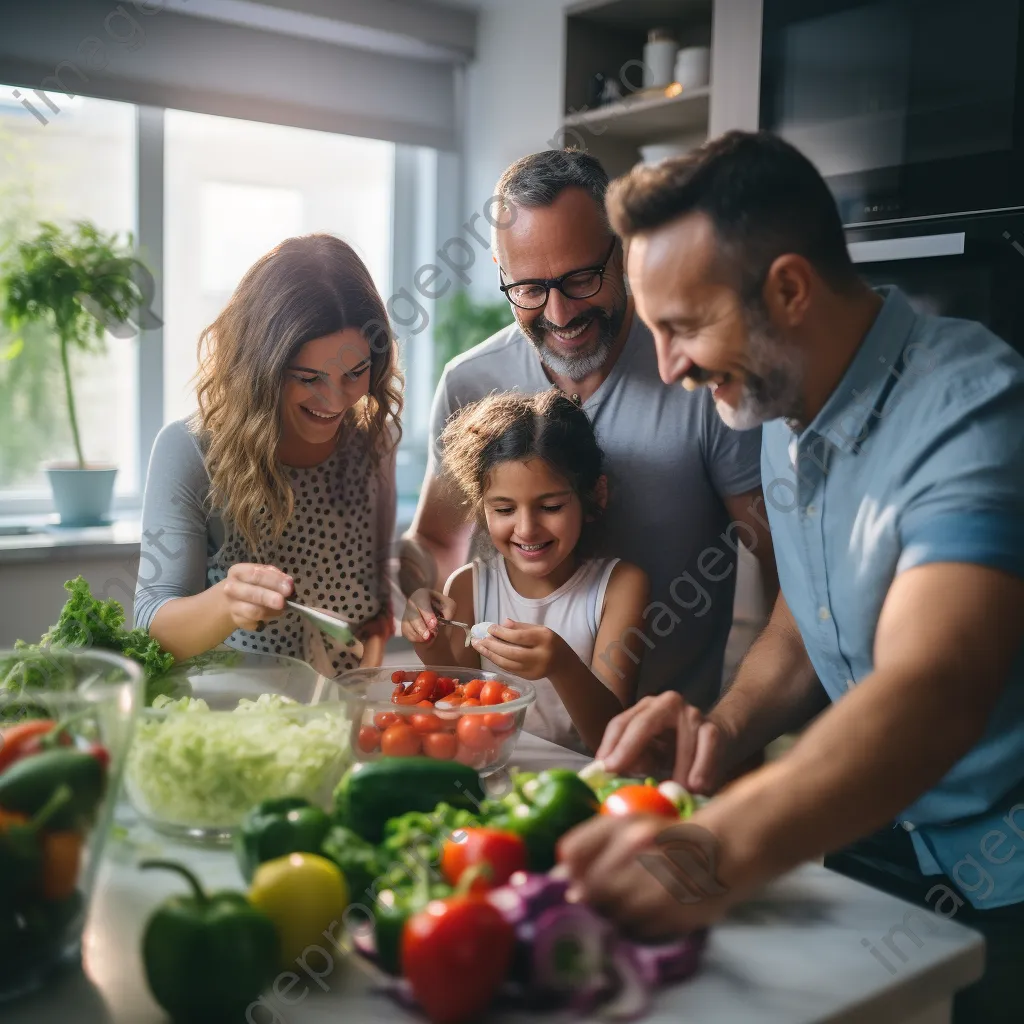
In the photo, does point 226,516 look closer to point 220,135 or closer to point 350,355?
point 350,355

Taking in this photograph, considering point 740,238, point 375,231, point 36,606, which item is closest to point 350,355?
point 740,238

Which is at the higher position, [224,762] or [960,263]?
[960,263]

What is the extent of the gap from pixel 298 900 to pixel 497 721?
40cm

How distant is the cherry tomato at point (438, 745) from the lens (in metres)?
1.08

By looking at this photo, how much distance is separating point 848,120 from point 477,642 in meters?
1.57

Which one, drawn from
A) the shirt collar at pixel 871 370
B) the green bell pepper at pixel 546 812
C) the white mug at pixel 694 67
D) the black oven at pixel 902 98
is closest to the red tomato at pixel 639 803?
the green bell pepper at pixel 546 812

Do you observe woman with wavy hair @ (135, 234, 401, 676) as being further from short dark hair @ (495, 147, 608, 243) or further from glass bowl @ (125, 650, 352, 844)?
glass bowl @ (125, 650, 352, 844)

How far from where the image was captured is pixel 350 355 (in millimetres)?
1719

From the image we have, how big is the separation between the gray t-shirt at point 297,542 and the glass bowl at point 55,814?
93cm

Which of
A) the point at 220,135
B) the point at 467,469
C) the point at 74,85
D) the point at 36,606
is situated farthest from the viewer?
the point at 220,135

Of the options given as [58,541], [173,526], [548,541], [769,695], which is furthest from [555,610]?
[58,541]

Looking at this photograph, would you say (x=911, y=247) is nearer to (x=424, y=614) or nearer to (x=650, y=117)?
(x=650, y=117)

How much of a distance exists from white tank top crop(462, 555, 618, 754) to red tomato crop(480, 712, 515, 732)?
590 millimetres

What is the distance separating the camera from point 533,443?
1795mm
